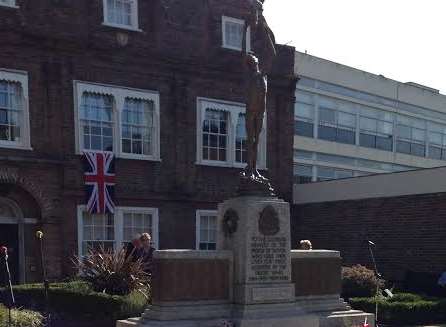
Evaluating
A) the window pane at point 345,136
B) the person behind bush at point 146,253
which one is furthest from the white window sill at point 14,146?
the window pane at point 345,136

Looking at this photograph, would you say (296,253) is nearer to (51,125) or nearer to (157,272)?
(157,272)

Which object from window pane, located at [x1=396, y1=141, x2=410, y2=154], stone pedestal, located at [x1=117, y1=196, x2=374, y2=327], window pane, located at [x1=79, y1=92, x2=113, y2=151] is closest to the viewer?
stone pedestal, located at [x1=117, y1=196, x2=374, y2=327]

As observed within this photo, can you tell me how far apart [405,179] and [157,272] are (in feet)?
43.1

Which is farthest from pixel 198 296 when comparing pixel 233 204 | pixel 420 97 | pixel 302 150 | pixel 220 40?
pixel 420 97

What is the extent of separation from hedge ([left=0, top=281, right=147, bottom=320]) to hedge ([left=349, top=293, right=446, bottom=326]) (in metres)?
5.29

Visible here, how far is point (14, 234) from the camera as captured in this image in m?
19.5

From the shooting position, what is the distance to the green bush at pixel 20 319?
11234 millimetres

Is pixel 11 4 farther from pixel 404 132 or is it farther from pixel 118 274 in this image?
pixel 404 132

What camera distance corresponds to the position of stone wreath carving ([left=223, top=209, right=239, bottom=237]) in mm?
11242

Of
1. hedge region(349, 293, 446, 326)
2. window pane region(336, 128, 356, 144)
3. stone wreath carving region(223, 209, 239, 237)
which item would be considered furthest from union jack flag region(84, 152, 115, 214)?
window pane region(336, 128, 356, 144)

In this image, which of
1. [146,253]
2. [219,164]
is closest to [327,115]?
[219,164]

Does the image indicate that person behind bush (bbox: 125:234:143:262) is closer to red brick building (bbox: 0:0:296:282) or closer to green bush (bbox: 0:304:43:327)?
green bush (bbox: 0:304:43:327)

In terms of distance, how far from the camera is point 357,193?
2336cm

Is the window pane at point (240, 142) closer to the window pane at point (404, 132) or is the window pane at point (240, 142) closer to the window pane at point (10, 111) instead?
the window pane at point (10, 111)
